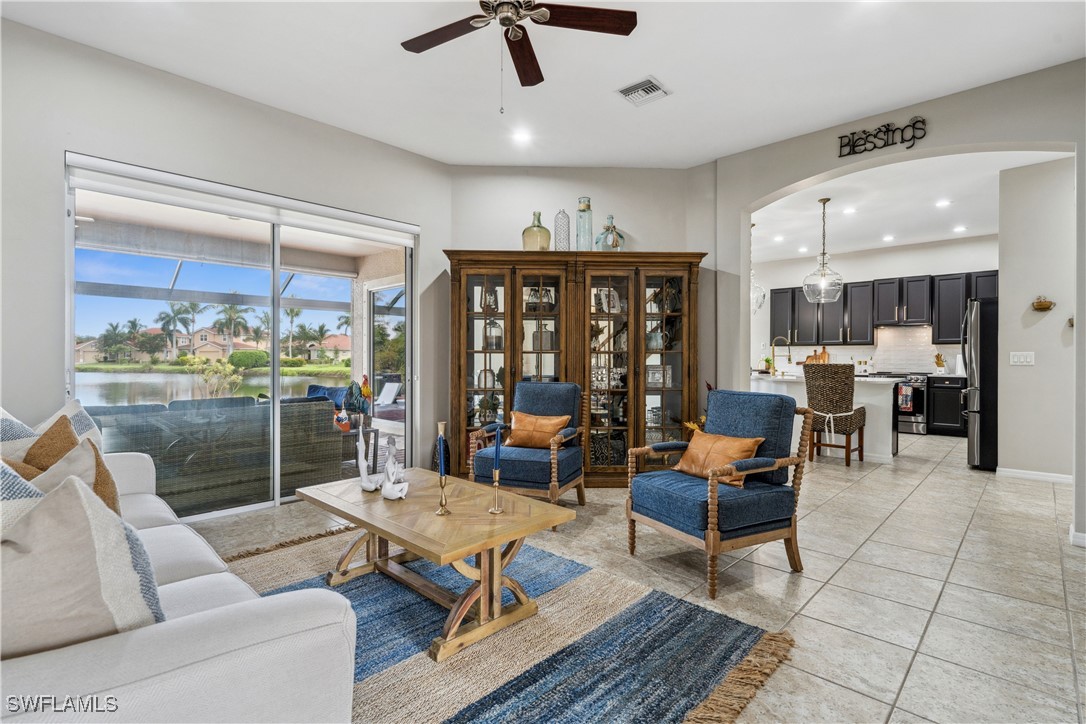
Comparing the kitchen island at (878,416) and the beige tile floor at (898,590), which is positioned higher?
the kitchen island at (878,416)

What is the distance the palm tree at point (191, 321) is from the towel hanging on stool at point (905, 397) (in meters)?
8.76

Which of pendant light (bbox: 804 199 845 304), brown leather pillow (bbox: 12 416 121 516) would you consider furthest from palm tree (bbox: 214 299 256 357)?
pendant light (bbox: 804 199 845 304)

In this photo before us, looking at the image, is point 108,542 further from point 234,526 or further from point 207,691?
point 234,526

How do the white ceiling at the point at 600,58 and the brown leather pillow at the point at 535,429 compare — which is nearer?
the white ceiling at the point at 600,58

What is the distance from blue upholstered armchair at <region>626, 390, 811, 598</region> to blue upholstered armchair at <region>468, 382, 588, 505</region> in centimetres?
72

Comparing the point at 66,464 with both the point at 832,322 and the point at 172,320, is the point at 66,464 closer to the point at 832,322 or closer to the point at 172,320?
the point at 172,320

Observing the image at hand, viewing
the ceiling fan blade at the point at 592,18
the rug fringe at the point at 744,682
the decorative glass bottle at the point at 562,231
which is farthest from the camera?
the decorative glass bottle at the point at 562,231

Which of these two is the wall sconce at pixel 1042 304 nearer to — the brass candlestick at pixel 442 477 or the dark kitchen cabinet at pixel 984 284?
the dark kitchen cabinet at pixel 984 284

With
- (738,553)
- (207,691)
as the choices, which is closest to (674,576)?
(738,553)

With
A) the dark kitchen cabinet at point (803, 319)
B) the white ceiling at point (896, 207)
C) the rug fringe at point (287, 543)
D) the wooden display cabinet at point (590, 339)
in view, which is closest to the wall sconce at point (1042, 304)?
the white ceiling at point (896, 207)

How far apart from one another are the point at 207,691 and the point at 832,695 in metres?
1.91

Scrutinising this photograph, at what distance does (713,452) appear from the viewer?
2875mm

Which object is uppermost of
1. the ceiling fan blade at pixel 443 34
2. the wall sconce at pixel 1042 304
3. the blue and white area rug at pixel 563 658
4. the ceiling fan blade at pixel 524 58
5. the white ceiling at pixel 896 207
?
the white ceiling at pixel 896 207

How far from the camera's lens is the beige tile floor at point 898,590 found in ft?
5.90
